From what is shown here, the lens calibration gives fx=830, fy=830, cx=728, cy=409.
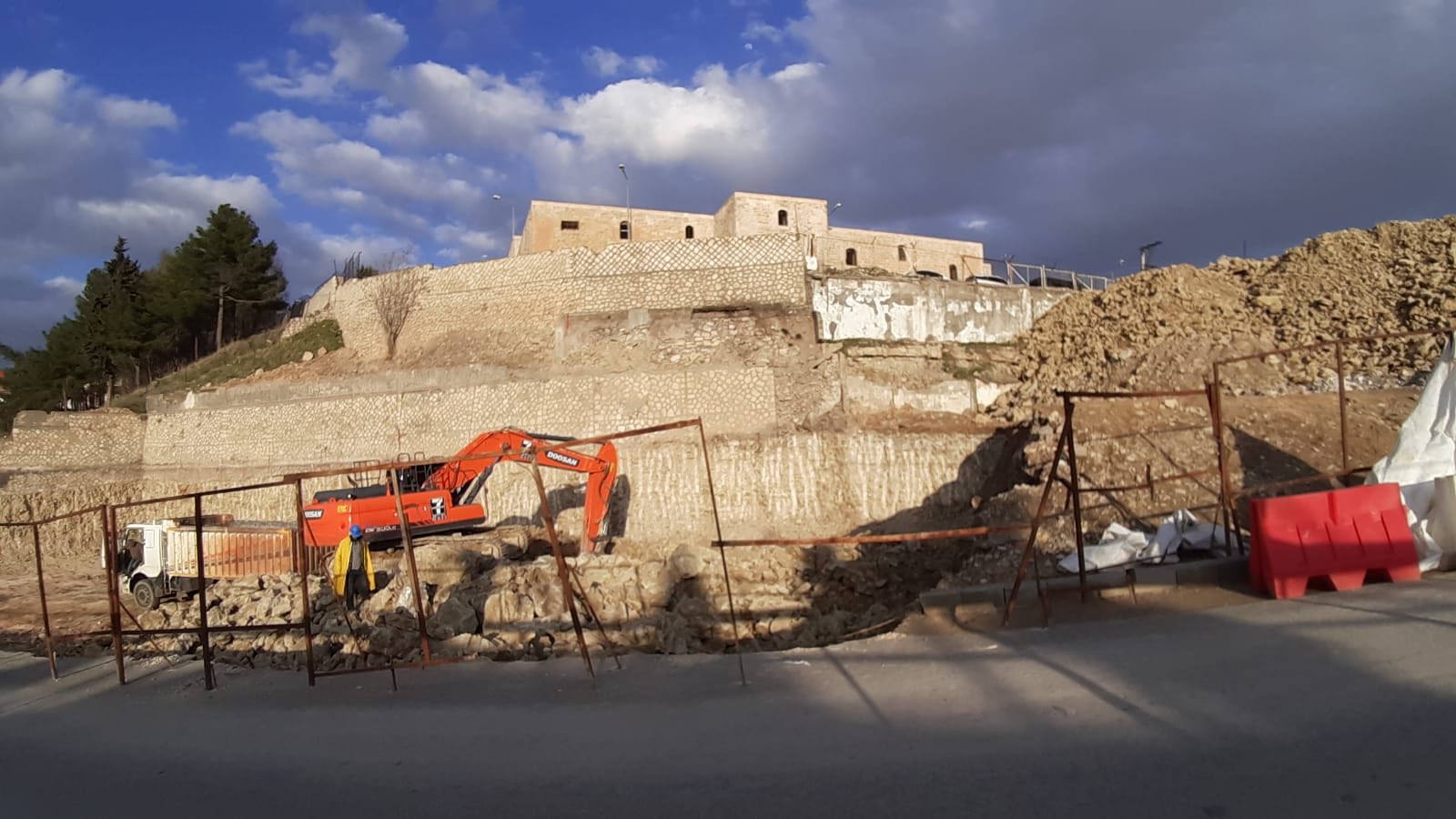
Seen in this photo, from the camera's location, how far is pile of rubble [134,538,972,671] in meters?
11.1

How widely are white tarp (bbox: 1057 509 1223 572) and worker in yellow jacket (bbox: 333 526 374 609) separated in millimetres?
10826

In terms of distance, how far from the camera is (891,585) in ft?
47.0

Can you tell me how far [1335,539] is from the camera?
745cm

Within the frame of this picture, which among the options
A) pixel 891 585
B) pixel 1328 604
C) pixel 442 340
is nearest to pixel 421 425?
pixel 442 340

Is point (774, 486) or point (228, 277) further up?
point (228, 277)

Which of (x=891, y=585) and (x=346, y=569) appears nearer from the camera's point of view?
(x=346, y=569)

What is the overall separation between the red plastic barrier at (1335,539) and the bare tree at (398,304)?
27288 mm

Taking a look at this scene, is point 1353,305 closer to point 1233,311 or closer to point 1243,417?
point 1233,311

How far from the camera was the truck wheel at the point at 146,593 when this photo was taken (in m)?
16.9

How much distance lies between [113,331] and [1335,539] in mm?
45393

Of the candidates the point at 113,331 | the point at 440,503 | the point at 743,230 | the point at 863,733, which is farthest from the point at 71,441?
the point at 863,733

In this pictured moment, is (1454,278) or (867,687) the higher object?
(1454,278)

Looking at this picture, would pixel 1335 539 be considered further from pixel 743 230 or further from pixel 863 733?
pixel 743 230

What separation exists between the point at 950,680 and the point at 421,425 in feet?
70.4
